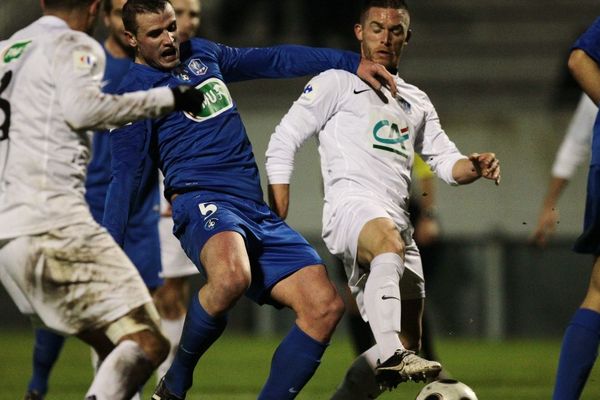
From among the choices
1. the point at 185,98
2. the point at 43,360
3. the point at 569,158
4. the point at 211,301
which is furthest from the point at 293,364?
the point at 43,360

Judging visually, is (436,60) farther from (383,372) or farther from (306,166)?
(383,372)

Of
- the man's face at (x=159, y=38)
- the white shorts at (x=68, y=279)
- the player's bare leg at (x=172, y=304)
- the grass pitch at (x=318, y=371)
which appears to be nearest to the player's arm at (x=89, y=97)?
the white shorts at (x=68, y=279)

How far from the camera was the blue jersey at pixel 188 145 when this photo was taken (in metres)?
5.55

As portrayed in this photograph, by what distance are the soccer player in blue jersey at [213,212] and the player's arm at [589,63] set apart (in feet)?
3.06

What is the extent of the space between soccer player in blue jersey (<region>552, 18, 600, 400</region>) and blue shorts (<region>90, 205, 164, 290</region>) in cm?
302

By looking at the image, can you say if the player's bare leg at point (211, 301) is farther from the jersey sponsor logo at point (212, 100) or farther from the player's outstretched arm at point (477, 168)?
the player's outstretched arm at point (477, 168)

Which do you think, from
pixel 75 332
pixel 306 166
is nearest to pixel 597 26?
pixel 75 332

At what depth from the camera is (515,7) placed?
1745 centimetres

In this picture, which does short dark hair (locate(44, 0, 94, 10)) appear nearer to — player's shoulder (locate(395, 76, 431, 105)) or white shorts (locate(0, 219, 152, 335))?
white shorts (locate(0, 219, 152, 335))

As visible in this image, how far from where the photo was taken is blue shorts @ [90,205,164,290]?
25.1 feet

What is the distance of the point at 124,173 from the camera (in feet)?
18.1

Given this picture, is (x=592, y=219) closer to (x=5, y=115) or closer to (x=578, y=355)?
(x=578, y=355)

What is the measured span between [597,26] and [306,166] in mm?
10141

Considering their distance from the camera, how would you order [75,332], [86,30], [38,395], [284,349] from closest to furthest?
[75,332] < [86,30] < [284,349] < [38,395]
